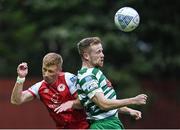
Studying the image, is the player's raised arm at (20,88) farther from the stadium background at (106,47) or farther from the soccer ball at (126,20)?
the stadium background at (106,47)

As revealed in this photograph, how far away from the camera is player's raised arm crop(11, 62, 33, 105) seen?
8.48 metres

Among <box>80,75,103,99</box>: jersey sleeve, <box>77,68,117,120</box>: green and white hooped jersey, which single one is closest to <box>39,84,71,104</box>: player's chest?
<box>77,68,117,120</box>: green and white hooped jersey

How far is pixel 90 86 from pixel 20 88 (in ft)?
3.17

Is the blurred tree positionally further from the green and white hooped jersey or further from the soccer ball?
the green and white hooped jersey

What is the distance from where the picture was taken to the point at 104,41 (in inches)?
829

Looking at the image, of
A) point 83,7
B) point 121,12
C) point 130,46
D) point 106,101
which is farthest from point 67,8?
point 106,101

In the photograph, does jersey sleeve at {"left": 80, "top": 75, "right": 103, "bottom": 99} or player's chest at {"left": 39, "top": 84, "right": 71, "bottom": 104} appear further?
player's chest at {"left": 39, "top": 84, "right": 71, "bottom": 104}

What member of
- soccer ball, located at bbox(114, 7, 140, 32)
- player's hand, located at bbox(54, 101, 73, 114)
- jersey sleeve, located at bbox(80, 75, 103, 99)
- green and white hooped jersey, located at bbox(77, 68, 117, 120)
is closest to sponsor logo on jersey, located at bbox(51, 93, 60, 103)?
player's hand, located at bbox(54, 101, 73, 114)

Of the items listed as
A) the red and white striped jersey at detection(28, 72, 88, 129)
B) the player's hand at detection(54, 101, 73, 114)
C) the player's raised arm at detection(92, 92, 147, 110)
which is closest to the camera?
the player's raised arm at detection(92, 92, 147, 110)

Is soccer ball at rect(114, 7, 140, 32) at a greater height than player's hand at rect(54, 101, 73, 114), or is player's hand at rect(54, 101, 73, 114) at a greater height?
soccer ball at rect(114, 7, 140, 32)

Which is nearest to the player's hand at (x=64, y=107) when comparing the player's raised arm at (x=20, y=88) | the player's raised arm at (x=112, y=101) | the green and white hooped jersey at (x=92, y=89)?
the green and white hooped jersey at (x=92, y=89)

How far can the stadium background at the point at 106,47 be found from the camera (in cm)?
2101

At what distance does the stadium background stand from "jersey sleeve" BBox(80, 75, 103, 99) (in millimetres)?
12138

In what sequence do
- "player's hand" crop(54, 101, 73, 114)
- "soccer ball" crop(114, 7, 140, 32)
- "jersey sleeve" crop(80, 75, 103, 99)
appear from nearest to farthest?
"jersey sleeve" crop(80, 75, 103, 99)
"player's hand" crop(54, 101, 73, 114)
"soccer ball" crop(114, 7, 140, 32)
